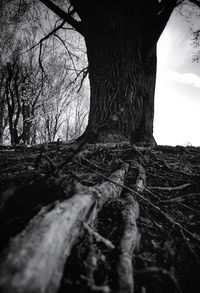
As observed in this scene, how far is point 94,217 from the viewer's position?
1.29 metres

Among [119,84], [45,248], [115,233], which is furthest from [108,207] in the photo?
[119,84]

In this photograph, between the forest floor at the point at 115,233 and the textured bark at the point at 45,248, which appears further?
the forest floor at the point at 115,233

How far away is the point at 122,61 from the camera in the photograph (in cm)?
372

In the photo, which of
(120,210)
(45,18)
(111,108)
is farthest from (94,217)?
(45,18)

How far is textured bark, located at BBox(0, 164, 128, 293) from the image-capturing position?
2.17ft

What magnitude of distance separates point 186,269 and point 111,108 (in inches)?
112

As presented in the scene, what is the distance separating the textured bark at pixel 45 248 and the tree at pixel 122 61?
8.19 feet

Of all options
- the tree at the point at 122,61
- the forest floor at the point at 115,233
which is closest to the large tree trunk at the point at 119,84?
the tree at the point at 122,61

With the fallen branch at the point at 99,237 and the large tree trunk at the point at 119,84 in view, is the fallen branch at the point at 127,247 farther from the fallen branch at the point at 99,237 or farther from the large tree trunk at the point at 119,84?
the large tree trunk at the point at 119,84

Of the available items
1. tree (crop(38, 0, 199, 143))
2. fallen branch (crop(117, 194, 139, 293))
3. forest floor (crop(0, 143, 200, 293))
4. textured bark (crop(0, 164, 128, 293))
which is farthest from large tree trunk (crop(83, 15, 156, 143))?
textured bark (crop(0, 164, 128, 293))

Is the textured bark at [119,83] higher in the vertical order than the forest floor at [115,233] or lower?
higher

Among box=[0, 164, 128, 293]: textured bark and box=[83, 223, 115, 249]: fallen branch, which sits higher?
box=[0, 164, 128, 293]: textured bark

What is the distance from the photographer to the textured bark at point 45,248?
66 cm

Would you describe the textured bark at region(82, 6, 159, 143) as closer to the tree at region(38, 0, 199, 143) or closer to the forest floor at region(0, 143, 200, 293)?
the tree at region(38, 0, 199, 143)
